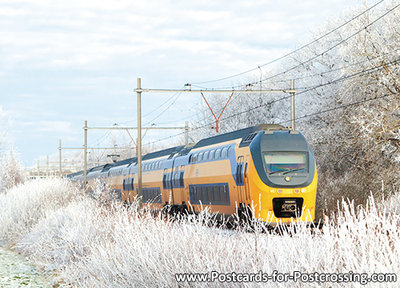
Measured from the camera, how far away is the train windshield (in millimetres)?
17328

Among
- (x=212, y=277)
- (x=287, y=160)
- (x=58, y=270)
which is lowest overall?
(x=58, y=270)

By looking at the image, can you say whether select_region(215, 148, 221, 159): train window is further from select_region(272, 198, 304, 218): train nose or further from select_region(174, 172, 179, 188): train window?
select_region(174, 172, 179, 188): train window

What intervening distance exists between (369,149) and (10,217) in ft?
49.4

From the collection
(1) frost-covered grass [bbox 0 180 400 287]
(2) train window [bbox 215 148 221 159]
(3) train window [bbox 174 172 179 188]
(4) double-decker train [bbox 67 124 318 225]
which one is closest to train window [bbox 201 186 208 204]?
(4) double-decker train [bbox 67 124 318 225]

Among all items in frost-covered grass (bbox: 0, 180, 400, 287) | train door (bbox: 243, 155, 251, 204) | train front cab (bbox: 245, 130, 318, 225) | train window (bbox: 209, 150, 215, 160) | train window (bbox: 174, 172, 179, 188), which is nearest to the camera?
frost-covered grass (bbox: 0, 180, 400, 287)

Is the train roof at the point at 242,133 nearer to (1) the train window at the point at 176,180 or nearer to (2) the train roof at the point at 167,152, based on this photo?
(1) the train window at the point at 176,180

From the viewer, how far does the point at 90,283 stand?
10094 mm

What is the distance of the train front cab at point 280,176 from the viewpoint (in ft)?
55.8

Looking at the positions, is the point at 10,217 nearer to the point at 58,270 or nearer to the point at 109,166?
the point at 58,270

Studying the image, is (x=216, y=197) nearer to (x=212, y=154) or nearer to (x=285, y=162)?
(x=212, y=154)

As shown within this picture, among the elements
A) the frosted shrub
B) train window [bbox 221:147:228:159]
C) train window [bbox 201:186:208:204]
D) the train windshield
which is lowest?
the frosted shrub

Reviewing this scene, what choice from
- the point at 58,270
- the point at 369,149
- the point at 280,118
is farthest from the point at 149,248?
the point at 280,118

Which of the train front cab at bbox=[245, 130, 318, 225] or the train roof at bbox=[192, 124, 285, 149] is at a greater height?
the train roof at bbox=[192, 124, 285, 149]

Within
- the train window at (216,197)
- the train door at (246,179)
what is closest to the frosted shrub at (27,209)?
the train window at (216,197)
